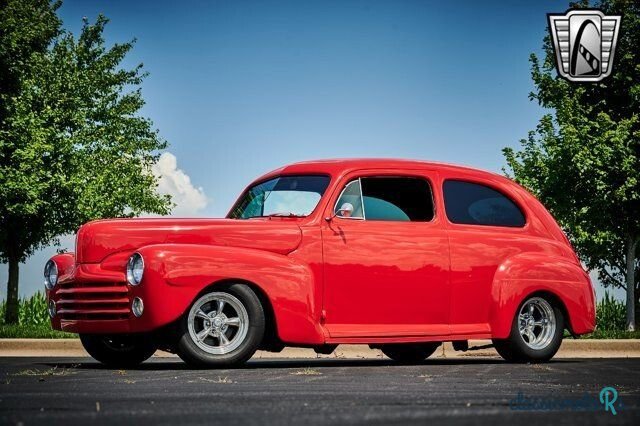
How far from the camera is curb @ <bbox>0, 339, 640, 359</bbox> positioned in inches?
500

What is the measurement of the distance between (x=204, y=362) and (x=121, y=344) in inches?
64.4

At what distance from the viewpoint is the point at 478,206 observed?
10.1 metres

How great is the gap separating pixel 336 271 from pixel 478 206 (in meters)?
1.91

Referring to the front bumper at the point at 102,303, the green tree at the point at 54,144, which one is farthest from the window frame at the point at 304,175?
the green tree at the point at 54,144

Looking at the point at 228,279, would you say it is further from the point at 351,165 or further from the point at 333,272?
the point at 351,165

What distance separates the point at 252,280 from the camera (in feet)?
27.8

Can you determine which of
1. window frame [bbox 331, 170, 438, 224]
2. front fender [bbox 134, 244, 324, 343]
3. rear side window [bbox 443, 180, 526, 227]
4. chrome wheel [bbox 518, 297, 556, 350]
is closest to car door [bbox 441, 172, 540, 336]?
rear side window [bbox 443, 180, 526, 227]

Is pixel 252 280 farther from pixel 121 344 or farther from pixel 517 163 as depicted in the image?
pixel 517 163

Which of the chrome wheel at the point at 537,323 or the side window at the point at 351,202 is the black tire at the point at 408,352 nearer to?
the chrome wheel at the point at 537,323

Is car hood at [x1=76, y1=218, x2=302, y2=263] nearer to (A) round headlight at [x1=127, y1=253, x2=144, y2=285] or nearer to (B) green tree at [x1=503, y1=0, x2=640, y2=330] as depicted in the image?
(A) round headlight at [x1=127, y1=253, x2=144, y2=285]

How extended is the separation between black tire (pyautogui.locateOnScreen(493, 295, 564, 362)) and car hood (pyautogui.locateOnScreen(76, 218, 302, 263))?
2474 mm

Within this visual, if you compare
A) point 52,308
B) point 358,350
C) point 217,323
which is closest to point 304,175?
point 217,323

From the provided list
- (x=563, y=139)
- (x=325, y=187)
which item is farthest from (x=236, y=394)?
(x=563, y=139)

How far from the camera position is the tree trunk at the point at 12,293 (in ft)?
88.1
